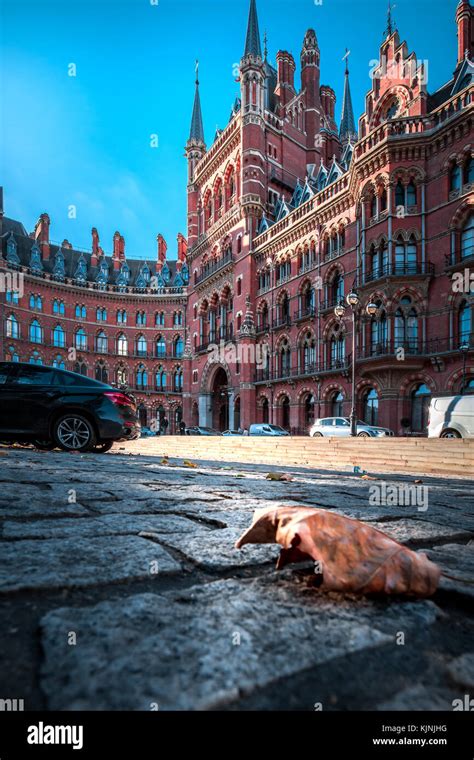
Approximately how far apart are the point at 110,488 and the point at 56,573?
2158 mm

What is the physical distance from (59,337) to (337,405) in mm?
35755

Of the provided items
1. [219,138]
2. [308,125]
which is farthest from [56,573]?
[308,125]

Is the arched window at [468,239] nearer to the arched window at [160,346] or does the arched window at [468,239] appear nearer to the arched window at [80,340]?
the arched window at [160,346]

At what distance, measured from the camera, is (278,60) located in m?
41.4

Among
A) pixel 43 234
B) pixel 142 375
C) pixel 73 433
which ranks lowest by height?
pixel 73 433

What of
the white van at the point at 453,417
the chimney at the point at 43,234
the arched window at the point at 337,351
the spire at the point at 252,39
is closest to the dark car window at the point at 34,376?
the white van at the point at 453,417

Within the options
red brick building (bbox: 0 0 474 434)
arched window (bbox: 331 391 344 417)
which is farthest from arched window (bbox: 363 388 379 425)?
arched window (bbox: 331 391 344 417)

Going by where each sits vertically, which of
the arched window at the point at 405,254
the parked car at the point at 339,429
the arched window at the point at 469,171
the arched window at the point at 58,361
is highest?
the arched window at the point at 469,171

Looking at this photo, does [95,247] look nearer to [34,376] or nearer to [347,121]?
[347,121]

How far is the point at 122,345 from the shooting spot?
54.2m

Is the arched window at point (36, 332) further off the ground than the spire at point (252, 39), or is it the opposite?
the spire at point (252, 39)

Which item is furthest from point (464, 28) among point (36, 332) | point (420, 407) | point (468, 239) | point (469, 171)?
point (36, 332)

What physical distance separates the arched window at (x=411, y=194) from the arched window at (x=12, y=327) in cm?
4027

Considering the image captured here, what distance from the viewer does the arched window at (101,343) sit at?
52625 millimetres
